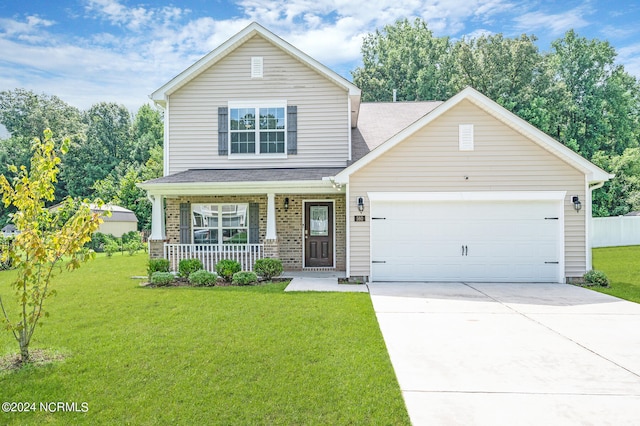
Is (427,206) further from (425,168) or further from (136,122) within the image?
(136,122)

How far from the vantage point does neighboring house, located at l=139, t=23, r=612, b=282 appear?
10.1 metres

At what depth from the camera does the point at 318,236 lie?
41.1 feet

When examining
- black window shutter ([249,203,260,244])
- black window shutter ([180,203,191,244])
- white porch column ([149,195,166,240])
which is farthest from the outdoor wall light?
white porch column ([149,195,166,240])

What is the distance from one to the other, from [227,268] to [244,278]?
594 mm

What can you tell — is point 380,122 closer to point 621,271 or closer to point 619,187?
point 621,271

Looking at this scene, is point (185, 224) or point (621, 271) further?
point (185, 224)

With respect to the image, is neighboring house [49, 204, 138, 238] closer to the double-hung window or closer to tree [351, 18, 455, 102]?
the double-hung window

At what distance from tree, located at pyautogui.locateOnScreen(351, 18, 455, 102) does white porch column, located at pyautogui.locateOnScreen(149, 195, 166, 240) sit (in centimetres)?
2278

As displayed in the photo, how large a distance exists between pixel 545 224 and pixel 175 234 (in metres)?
10.5

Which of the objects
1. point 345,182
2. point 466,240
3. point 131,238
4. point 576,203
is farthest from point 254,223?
point 131,238

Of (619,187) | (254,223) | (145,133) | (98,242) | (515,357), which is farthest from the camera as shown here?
(145,133)

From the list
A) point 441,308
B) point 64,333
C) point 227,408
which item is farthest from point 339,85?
point 227,408

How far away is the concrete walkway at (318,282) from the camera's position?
30.7 feet

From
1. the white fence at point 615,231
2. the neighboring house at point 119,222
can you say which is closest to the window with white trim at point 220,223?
the neighboring house at point 119,222
